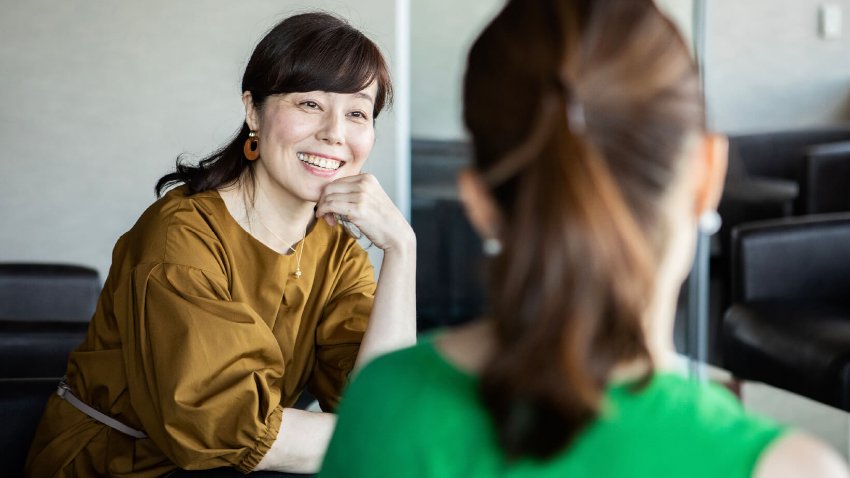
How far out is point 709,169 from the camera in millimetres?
771

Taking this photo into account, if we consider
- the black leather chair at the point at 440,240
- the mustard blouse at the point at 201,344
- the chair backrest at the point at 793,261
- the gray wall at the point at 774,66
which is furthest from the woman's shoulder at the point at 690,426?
the gray wall at the point at 774,66

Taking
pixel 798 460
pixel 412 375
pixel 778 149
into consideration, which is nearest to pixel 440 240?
pixel 778 149

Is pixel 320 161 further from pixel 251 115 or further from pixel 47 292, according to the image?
pixel 47 292

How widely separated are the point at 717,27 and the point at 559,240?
203 inches

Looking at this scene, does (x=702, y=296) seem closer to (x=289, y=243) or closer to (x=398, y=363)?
(x=289, y=243)

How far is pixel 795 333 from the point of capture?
9.60ft

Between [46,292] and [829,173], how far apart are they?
3.20 m

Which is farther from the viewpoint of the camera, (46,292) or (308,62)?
(46,292)

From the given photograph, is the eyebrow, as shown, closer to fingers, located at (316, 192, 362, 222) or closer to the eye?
the eye

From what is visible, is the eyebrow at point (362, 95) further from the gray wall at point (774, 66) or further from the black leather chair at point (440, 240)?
the gray wall at point (774, 66)

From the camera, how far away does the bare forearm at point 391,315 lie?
1.70m

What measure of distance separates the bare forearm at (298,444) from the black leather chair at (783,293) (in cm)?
164

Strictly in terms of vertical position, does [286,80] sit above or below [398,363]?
above

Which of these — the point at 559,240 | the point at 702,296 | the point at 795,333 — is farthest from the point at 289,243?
the point at 702,296
